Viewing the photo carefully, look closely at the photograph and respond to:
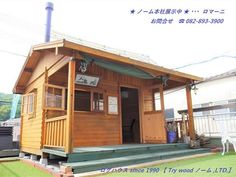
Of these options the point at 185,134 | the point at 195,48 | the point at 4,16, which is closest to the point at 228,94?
the point at 195,48

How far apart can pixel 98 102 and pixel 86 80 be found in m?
0.81

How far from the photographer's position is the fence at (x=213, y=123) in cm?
855

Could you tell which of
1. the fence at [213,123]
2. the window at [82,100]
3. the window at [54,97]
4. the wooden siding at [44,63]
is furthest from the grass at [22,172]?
the fence at [213,123]

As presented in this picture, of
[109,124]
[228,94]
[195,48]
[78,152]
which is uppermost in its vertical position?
[195,48]

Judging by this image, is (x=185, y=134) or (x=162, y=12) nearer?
(x=162, y=12)

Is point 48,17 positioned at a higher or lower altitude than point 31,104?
higher

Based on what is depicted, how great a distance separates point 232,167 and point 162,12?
431cm

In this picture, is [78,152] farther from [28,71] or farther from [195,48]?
[195,48]

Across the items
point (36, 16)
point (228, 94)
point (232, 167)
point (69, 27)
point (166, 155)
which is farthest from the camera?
point (69, 27)

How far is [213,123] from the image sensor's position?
9211 mm

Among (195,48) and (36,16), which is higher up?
(36,16)

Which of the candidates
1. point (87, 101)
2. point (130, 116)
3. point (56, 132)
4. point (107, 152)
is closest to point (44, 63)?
point (87, 101)

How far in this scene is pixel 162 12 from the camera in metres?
6.05

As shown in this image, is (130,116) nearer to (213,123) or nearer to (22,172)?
(213,123)
